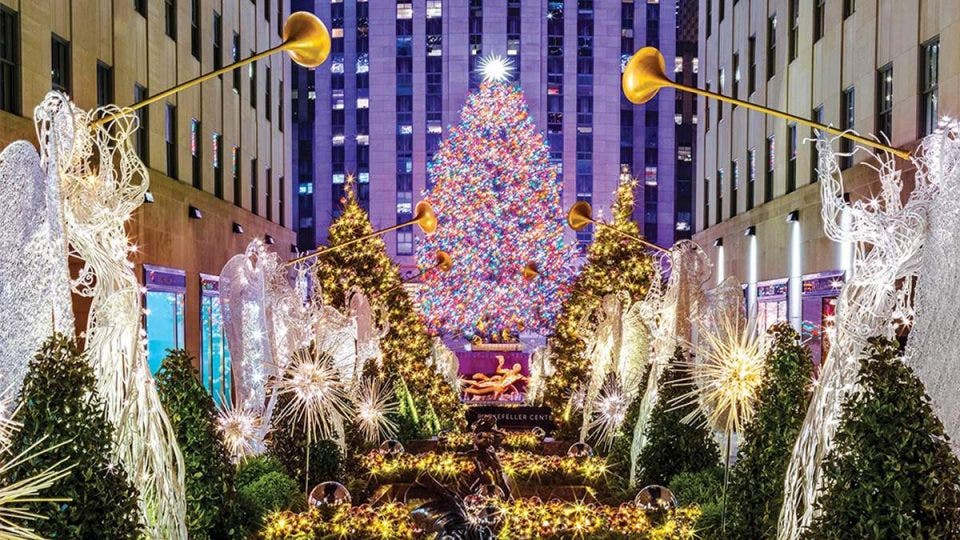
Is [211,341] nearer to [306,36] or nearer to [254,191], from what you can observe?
[254,191]

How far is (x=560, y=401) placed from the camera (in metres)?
22.2

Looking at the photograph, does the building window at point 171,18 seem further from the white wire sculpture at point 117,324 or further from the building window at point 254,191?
the white wire sculpture at point 117,324

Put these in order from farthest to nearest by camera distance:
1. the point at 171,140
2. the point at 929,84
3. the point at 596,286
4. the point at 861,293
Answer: the point at 596,286
the point at 171,140
the point at 929,84
the point at 861,293

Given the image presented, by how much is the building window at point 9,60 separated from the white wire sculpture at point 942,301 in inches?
510

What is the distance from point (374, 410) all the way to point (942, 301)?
37.9ft

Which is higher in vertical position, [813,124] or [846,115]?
[846,115]

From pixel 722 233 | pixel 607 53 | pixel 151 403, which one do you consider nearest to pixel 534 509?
pixel 151 403

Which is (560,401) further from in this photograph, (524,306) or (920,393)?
(920,393)

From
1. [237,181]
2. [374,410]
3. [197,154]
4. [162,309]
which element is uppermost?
[197,154]

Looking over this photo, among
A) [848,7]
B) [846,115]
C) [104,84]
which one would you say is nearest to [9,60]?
[104,84]

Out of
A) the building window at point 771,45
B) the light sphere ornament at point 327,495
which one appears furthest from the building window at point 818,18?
the light sphere ornament at point 327,495

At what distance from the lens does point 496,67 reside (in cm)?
5034

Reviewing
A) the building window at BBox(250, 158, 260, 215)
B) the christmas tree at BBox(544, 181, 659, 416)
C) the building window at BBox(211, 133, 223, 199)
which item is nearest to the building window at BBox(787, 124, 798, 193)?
the christmas tree at BBox(544, 181, 659, 416)

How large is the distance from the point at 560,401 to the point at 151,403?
55.2 feet
